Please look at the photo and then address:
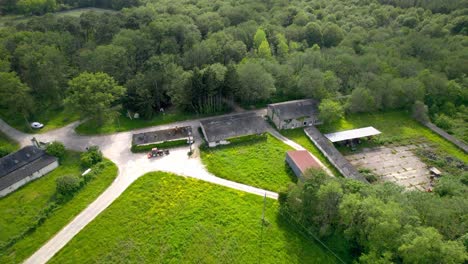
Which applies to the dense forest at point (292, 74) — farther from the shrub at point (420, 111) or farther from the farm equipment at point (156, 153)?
the farm equipment at point (156, 153)

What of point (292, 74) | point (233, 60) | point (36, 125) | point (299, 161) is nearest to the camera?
point (299, 161)

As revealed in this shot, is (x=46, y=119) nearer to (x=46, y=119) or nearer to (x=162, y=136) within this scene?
(x=46, y=119)

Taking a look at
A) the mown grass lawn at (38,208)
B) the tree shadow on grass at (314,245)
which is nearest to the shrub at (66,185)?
the mown grass lawn at (38,208)

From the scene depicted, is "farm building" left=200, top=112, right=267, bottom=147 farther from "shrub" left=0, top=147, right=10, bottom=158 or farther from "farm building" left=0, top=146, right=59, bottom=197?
"shrub" left=0, top=147, right=10, bottom=158

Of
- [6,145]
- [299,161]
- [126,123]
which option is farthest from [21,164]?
[299,161]

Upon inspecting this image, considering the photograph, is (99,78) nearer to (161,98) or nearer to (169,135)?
(161,98)

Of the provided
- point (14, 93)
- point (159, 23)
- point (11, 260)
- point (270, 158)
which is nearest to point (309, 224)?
point (270, 158)
